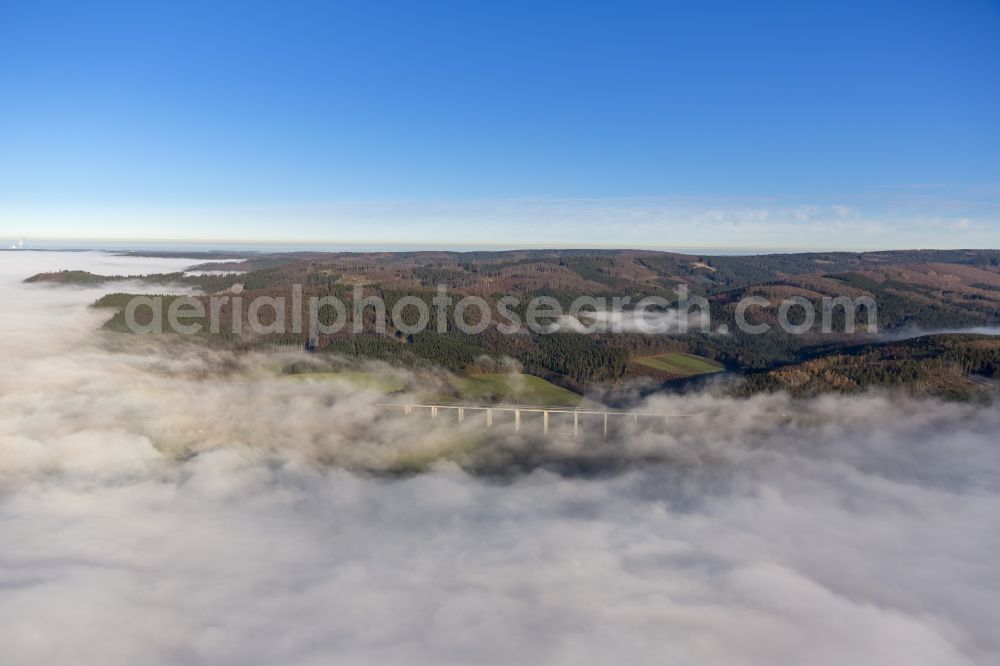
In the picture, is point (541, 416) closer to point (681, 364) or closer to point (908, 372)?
point (681, 364)

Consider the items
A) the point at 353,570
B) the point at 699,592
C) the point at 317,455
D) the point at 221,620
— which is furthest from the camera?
the point at 317,455

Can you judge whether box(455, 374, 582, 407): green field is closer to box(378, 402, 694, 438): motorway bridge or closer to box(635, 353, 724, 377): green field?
box(378, 402, 694, 438): motorway bridge

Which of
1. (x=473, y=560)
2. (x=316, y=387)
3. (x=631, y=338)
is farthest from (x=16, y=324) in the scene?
(x=631, y=338)

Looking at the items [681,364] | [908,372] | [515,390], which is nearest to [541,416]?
[515,390]

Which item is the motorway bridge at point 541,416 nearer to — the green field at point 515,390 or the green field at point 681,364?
the green field at point 515,390

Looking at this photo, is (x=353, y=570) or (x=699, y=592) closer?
(x=699, y=592)

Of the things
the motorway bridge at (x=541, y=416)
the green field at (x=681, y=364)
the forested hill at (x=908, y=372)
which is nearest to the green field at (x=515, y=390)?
the motorway bridge at (x=541, y=416)

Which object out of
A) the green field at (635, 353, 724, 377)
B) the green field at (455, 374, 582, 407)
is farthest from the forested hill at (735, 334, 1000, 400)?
the green field at (455, 374, 582, 407)

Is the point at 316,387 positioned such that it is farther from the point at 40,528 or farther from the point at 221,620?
the point at 221,620
